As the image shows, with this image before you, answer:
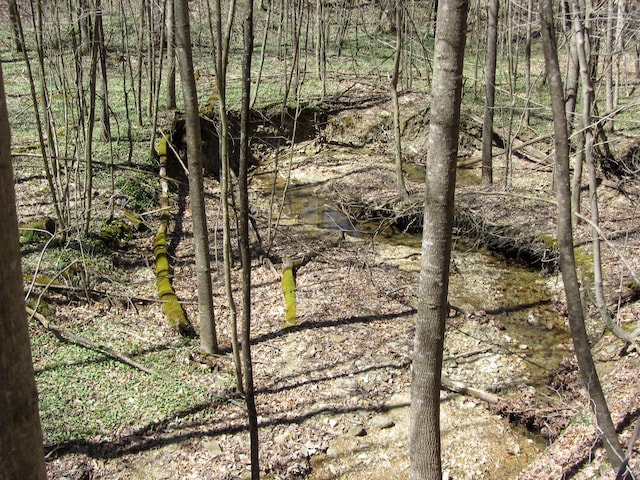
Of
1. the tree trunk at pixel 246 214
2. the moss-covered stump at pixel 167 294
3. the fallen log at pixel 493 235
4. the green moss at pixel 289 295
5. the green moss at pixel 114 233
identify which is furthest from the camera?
the fallen log at pixel 493 235

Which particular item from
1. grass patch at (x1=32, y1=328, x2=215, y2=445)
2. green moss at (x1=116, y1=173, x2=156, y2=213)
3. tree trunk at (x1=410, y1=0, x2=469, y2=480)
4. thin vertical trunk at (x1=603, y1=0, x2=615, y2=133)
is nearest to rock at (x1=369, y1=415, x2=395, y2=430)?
grass patch at (x1=32, y1=328, x2=215, y2=445)

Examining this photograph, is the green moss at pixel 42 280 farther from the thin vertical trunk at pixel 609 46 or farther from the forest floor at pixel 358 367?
the thin vertical trunk at pixel 609 46

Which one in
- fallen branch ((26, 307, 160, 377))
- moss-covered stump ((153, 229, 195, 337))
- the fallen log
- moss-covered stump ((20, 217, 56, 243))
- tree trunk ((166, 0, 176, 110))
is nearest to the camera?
fallen branch ((26, 307, 160, 377))

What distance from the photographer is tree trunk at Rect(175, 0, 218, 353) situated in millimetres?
6804

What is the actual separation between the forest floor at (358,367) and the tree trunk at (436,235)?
3.58 feet

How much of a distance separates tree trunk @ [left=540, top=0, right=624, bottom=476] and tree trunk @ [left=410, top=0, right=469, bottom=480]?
1.48 metres

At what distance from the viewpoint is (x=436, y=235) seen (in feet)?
14.9

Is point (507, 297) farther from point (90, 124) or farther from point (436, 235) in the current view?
point (90, 124)

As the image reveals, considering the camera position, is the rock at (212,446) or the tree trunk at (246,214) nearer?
the tree trunk at (246,214)

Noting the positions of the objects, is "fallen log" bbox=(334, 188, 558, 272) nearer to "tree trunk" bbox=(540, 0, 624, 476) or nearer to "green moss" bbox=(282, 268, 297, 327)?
"green moss" bbox=(282, 268, 297, 327)

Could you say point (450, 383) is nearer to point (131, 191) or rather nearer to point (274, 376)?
point (274, 376)

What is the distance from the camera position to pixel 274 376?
26.9 ft

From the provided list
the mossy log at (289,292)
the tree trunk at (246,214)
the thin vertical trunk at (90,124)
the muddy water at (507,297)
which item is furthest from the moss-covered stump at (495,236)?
the tree trunk at (246,214)

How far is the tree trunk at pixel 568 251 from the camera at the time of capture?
17.4 feet
